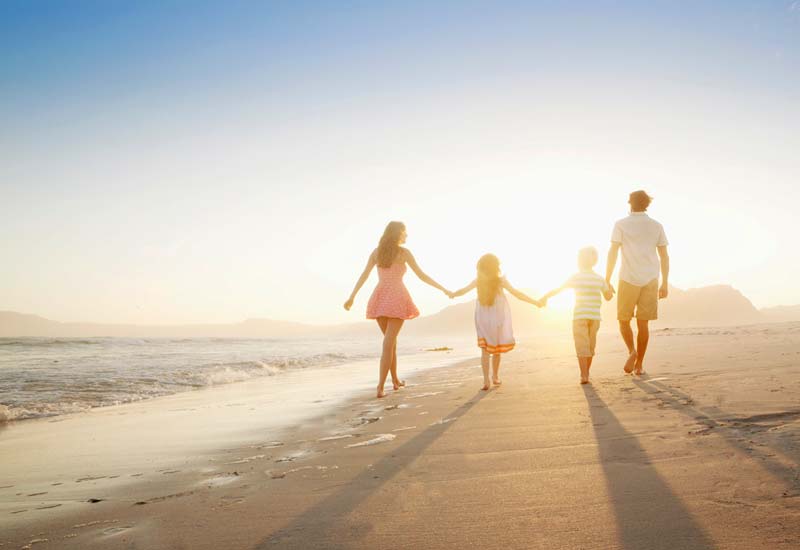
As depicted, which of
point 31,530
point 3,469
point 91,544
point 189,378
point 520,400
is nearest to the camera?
point 91,544

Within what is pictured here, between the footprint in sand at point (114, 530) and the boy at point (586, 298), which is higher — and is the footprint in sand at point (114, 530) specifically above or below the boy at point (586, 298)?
below

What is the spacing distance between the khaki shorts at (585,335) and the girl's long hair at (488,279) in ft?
3.73

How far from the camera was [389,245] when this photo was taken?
732 cm

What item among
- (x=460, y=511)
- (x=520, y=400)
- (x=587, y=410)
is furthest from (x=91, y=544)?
(x=520, y=400)

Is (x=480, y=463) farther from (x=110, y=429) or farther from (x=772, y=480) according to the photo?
(x=110, y=429)

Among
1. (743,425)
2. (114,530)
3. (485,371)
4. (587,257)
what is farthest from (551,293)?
(114,530)

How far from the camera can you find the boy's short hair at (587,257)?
6.96m

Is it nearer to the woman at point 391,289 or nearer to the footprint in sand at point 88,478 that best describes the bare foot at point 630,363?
the woman at point 391,289

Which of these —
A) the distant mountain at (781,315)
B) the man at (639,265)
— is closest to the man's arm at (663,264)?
the man at (639,265)

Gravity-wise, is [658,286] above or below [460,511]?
above

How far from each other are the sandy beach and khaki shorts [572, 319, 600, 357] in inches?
63.7

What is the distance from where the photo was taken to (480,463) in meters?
2.94

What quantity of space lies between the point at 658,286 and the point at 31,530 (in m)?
6.96

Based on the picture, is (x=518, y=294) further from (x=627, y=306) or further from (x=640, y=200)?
(x=640, y=200)
